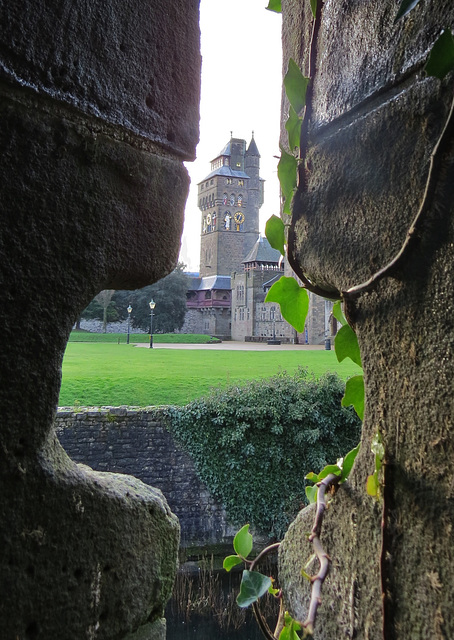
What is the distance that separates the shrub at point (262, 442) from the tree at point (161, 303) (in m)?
29.4

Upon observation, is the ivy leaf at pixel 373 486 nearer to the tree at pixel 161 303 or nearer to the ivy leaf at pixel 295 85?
the ivy leaf at pixel 295 85

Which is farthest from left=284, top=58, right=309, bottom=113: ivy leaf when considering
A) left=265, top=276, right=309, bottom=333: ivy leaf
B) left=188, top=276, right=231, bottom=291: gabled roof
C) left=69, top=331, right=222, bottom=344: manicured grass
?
left=188, top=276, right=231, bottom=291: gabled roof

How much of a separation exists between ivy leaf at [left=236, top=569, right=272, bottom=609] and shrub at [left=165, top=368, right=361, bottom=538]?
9.66 metres

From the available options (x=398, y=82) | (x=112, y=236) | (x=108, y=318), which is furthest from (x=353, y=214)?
(x=108, y=318)

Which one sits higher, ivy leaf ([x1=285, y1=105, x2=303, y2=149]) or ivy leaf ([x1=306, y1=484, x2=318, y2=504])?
ivy leaf ([x1=285, y1=105, x2=303, y2=149])

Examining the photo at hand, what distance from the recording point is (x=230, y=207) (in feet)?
193

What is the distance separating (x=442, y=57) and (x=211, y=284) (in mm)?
51967

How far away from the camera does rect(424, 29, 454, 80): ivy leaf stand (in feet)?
2.03

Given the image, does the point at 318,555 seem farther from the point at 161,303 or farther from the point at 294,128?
the point at 161,303

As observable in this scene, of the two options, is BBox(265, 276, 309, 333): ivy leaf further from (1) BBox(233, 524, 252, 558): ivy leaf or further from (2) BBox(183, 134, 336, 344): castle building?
(2) BBox(183, 134, 336, 344): castle building

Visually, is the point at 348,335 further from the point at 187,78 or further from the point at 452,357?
the point at 187,78

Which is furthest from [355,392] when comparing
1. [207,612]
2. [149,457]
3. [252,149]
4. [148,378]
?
[252,149]

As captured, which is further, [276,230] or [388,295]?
[276,230]

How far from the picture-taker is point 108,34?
770mm
